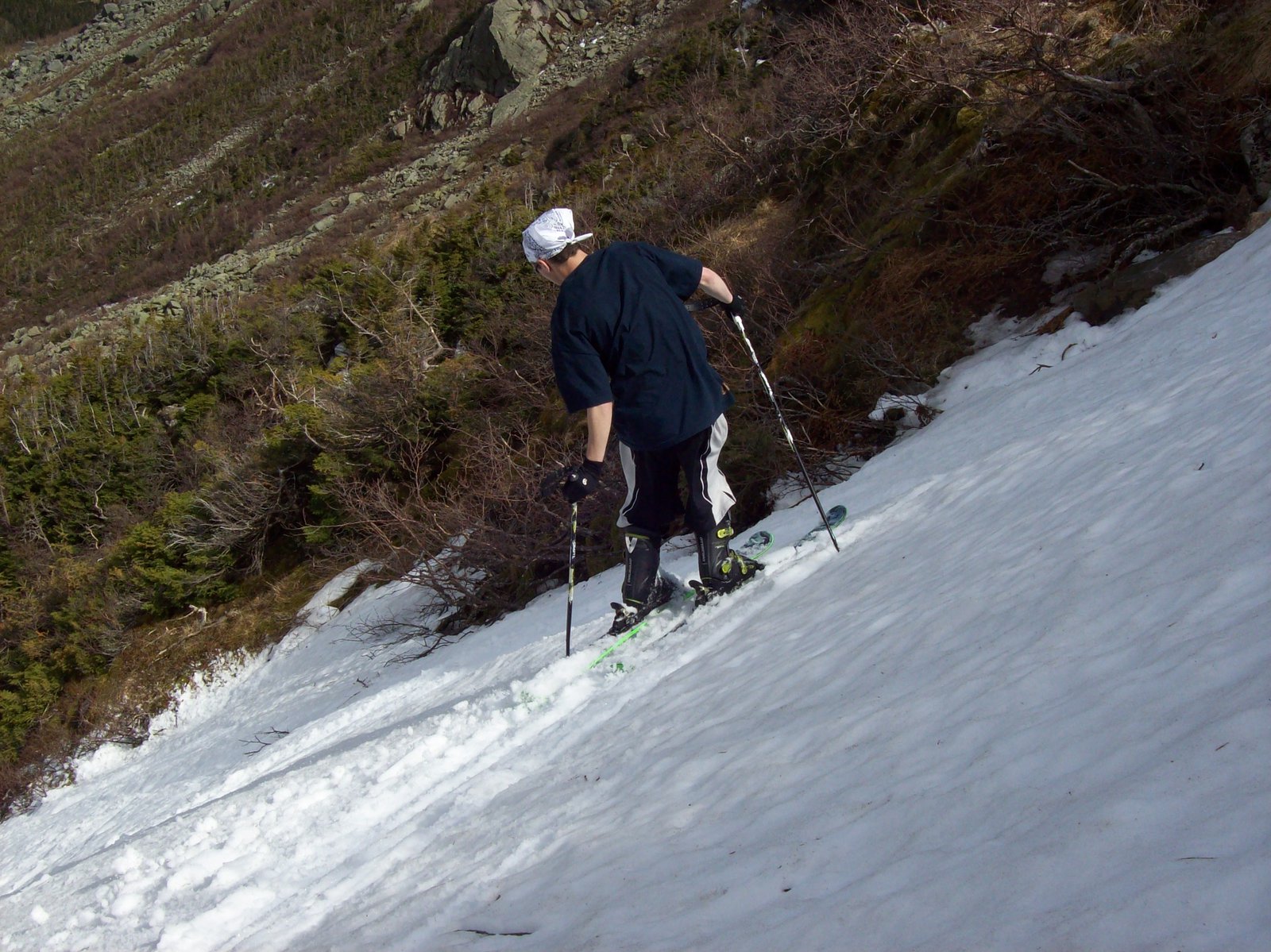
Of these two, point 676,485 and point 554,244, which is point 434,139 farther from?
point 554,244

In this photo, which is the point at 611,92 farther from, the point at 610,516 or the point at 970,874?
the point at 970,874

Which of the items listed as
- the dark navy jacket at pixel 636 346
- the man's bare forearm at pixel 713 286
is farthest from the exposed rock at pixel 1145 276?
the dark navy jacket at pixel 636 346

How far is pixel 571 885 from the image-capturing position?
7.98 feet

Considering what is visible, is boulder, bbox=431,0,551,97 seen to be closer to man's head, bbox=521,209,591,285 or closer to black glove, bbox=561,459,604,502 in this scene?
man's head, bbox=521,209,591,285

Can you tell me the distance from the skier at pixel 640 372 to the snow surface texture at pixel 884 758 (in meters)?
0.75

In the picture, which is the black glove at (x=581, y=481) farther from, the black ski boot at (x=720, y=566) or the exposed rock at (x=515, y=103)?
the exposed rock at (x=515, y=103)

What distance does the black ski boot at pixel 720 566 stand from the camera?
4719 mm

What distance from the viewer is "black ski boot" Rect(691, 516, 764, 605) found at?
472cm

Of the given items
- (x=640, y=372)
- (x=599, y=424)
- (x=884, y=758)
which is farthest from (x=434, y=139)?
(x=884, y=758)

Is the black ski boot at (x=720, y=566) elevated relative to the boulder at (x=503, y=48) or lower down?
lower down

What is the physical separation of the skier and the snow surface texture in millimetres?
746

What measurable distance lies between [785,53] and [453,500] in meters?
11.8

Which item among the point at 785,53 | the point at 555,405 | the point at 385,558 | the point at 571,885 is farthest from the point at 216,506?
the point at 571,885

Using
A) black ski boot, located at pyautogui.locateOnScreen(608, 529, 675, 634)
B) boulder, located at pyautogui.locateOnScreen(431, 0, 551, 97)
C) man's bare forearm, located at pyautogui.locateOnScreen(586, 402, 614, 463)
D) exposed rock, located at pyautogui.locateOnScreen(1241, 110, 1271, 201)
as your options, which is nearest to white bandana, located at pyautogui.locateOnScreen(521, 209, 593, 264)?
man's bare forearm, located at pyautogui.locateOnScreen(586, 402, 614, 463)
